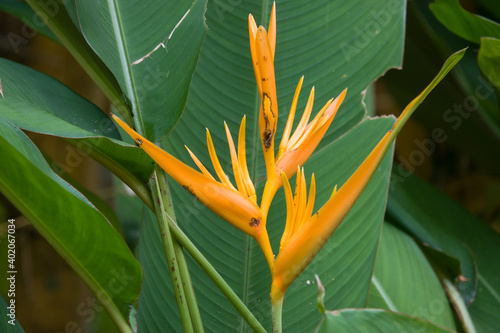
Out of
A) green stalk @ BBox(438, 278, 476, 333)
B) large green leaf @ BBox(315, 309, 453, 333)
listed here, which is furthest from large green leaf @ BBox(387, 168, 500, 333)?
large green leaf @ BBox(315, 309, 453, 333)

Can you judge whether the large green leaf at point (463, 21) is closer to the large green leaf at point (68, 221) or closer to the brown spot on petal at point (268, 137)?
the brown spot on petal at point (268, 137)

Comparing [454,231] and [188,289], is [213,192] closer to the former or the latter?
[188,289]

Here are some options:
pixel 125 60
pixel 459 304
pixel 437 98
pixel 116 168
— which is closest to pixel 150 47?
pixel 125 60

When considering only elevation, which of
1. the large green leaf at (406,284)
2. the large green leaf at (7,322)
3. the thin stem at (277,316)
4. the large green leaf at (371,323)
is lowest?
the large green leaf at (406,284)

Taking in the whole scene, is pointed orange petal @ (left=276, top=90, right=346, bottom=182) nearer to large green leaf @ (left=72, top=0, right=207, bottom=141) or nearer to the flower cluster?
the flower cluster

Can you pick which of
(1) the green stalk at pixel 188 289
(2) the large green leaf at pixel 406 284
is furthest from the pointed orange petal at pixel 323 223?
(2) the large green leaf at pixel 406 284
